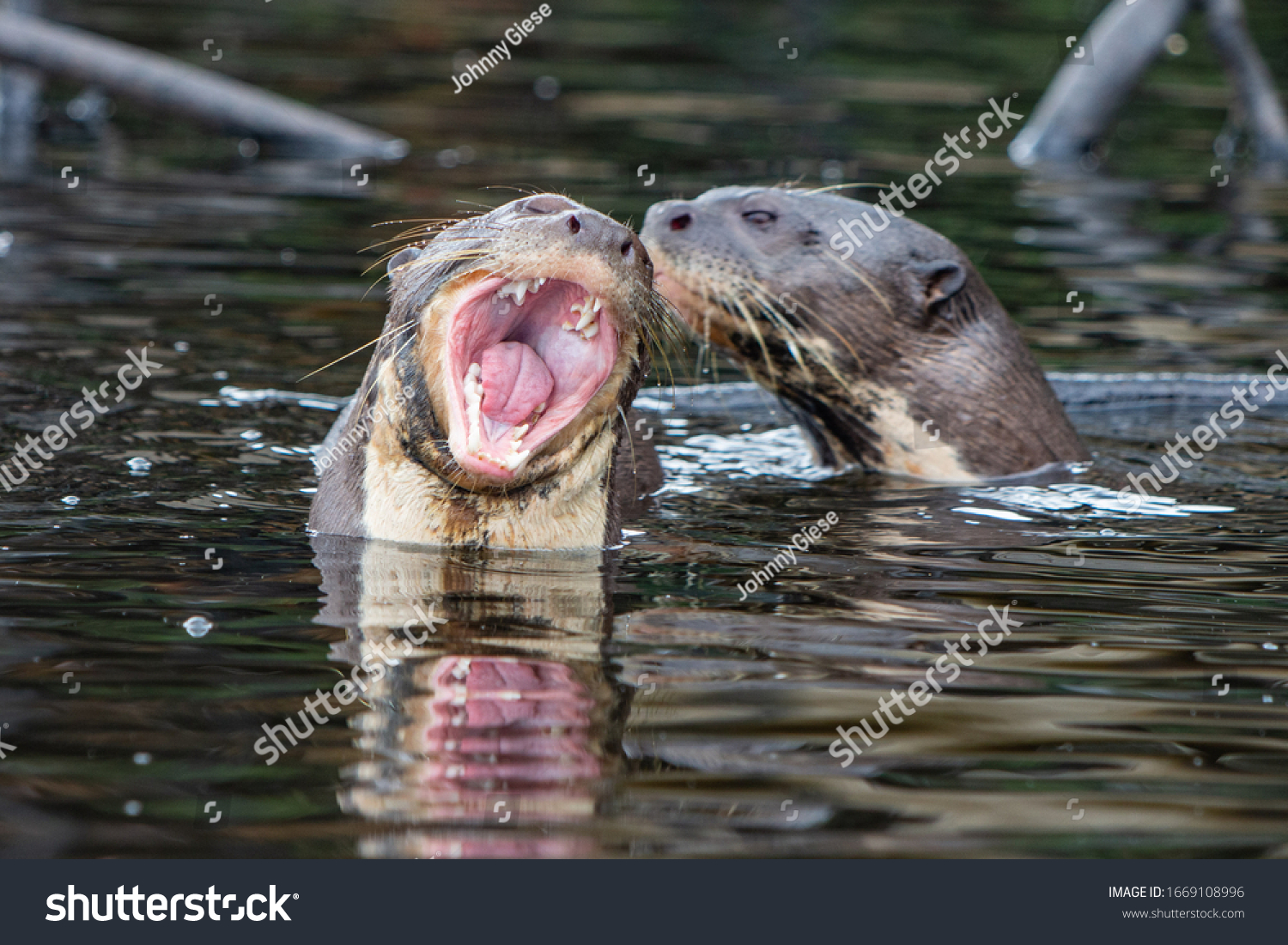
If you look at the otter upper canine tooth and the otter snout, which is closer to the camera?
the otter snout

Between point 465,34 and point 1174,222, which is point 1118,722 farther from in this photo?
point 465,34

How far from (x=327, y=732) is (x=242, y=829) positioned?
0.48 metres

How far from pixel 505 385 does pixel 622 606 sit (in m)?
0.71

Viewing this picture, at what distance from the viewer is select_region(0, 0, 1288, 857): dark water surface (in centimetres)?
349

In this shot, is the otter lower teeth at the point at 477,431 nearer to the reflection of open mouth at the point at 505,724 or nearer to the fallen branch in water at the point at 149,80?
the reflection of open mouth at the point at 505,724

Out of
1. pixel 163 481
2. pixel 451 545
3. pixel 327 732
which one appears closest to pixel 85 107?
pixel 163 481

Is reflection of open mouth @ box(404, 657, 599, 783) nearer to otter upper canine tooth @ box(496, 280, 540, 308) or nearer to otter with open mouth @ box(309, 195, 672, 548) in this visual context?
otter with open mouth @ box(309, 195, 672, 548)

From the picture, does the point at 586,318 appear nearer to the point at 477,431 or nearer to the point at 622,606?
the point at 477,431

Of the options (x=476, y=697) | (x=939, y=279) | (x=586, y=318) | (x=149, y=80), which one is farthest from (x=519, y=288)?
(x=149, y=80)

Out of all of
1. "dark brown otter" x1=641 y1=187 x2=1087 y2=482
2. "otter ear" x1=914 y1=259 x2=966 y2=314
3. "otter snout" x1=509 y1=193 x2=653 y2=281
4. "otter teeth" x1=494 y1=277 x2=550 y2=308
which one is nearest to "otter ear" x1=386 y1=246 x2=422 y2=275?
"otter teeth" x1=494 y1=277 x2=550 y2=308

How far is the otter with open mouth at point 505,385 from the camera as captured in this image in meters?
4.82

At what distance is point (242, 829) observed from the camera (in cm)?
333

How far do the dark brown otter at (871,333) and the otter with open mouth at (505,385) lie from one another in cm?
156

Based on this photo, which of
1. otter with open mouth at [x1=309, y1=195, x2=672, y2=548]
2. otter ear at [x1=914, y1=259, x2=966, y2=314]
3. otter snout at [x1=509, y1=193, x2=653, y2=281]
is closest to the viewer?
otter snout at [x1=509, y1=193, x2=653, y2=281]
